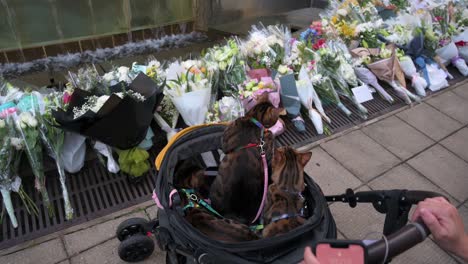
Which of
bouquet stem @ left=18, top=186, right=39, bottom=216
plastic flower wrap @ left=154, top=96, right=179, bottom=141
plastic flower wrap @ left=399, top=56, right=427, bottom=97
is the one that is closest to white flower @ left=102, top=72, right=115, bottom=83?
plastic flower wrap @ left=154, top=96, right=179, bottom=141

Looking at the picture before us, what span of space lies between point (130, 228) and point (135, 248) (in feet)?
0.47

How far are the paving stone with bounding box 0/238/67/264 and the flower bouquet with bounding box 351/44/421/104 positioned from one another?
4147 mm

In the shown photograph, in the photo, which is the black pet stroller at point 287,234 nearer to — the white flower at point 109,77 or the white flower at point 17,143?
the white flower at point 17,143

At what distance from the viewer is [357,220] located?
110 inches

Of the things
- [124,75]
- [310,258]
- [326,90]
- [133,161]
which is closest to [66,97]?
[124,75]

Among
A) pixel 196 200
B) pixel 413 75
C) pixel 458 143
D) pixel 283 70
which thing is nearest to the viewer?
pixel 196 200

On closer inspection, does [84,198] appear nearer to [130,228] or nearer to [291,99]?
[130,228]

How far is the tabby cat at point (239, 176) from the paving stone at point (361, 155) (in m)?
1.58

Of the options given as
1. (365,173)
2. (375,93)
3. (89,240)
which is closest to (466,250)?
(365,173)

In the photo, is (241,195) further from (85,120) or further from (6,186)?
(6,186)

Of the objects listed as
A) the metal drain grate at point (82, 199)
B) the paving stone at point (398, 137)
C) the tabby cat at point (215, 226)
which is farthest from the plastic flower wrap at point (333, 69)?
the tabby cat at point (215, 226)

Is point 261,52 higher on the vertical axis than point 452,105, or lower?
higher

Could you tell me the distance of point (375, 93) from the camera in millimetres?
4621

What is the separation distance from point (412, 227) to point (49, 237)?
2434mm
